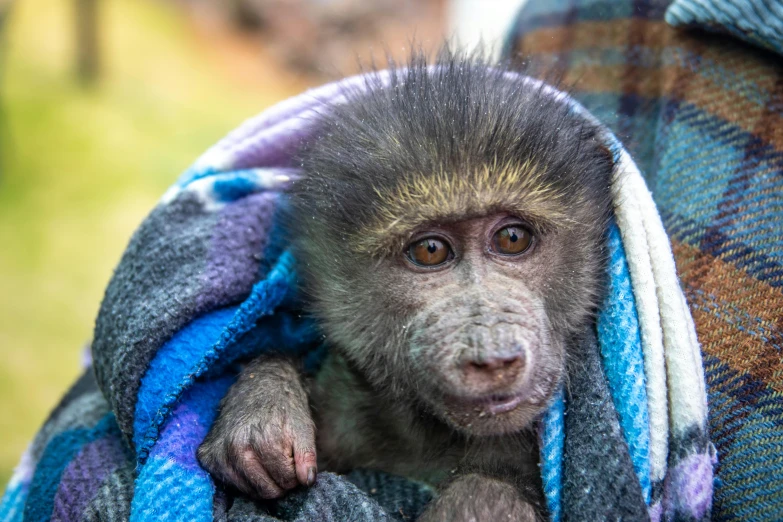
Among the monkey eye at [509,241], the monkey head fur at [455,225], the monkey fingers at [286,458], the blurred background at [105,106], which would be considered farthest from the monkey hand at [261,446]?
the blurred background at [105,106]

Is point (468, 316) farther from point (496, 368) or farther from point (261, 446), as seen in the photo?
point (261, 446)

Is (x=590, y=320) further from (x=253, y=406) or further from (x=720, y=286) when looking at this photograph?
(x=253, y=406)

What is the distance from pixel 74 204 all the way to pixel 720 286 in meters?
5.38

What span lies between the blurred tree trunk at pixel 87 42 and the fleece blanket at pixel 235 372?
6197 millimetres

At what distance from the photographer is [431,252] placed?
1.65 meters

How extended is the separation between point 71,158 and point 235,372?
499cm

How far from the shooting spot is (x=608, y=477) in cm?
133

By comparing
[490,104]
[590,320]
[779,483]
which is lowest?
[779,483]

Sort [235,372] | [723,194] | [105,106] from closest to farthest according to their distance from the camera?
[723,194]
[235,372]
[105,106]

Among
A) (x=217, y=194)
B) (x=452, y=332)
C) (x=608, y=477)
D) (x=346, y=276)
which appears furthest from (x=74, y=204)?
(x=608, y=477)

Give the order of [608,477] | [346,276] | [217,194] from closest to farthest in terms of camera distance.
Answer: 1. [608,477]
2. [346,276]
3. [217,194]

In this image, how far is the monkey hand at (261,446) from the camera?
4.91 feet

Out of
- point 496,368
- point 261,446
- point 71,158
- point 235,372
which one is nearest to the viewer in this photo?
point 496,368

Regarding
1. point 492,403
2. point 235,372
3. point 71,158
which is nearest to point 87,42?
point 71,158
